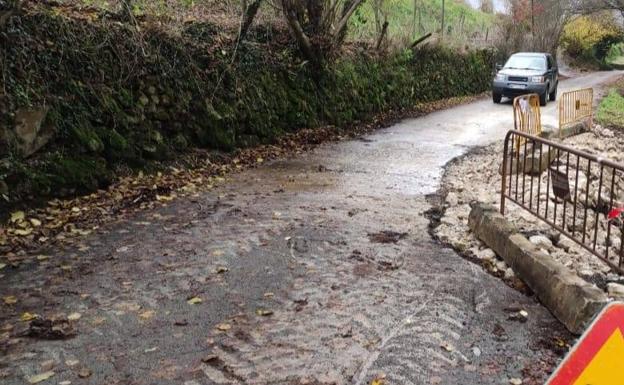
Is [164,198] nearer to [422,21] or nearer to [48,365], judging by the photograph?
[48,365]

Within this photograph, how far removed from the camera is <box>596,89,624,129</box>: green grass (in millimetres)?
17945

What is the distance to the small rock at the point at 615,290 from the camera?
5.05m

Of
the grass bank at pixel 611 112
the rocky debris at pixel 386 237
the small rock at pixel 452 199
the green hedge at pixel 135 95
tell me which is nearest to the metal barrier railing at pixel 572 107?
the grass bank at pixel 611 112

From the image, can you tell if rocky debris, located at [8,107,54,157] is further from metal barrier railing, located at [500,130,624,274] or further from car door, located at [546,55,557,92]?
car door, located at [546,55,557,92]

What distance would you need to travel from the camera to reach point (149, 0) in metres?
10.1

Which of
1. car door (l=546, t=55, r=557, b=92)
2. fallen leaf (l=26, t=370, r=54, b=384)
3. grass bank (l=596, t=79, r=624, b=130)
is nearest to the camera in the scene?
fallen leaf (l=26, t=370, r=54, b=384)

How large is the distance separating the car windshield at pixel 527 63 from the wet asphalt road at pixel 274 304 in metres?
15.9

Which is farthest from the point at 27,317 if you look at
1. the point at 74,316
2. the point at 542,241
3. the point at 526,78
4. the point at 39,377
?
the point at 526,78

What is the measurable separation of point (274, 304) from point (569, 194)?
3.46m

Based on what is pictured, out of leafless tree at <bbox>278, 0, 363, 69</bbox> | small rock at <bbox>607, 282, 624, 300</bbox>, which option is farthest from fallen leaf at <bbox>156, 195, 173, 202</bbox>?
leafless tree at <bbox>278, 0, 363, 69</bbox>

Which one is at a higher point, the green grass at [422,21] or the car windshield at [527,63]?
the green grass at [422,21]

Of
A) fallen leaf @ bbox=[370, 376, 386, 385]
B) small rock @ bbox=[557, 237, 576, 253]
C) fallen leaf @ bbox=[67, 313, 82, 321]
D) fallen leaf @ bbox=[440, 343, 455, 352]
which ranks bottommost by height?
small rock @ bbox=[557, 237, 576, 253]

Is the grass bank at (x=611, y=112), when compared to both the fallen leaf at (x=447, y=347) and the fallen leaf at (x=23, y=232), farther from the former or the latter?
the fallen leaf at (x=23, y=232)

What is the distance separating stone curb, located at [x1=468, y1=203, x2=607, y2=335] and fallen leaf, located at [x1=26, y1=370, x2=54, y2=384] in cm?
369
